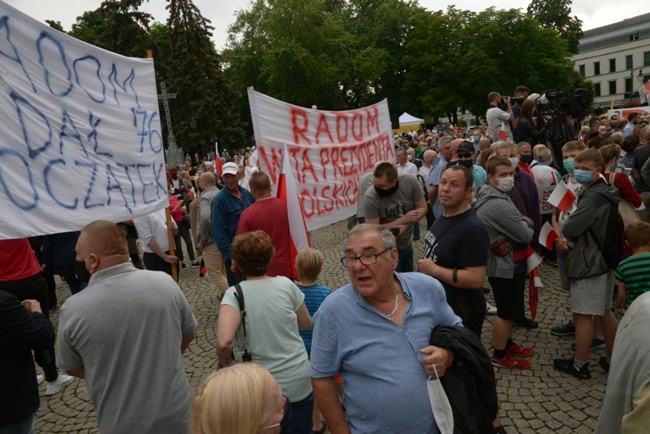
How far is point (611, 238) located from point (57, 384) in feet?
18.0

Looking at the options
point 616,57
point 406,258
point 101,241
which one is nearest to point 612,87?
point 616,57

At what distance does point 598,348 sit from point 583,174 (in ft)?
6.15

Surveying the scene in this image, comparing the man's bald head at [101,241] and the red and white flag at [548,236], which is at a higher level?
the man's bald head at [101,241]

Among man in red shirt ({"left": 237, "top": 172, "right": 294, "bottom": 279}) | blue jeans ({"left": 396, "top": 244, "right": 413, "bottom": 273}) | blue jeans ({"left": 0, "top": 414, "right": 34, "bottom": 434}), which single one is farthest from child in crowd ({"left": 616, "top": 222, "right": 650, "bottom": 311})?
blue jeans ({"left": 0, "top": 414, "right": 34, "bottom": 434})

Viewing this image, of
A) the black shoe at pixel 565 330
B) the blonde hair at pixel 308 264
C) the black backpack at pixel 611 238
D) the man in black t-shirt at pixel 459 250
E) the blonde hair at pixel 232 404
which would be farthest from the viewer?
the black shoe at pixel 565 330

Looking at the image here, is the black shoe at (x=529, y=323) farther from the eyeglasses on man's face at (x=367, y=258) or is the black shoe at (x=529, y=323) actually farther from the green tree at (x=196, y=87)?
the green tree at (x=196, y=87)

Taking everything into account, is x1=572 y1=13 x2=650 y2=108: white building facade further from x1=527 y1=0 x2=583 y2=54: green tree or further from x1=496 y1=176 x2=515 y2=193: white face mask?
x1=496 y1=176 x2=515 y2=193: white face mask

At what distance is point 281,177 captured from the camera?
14.1ft

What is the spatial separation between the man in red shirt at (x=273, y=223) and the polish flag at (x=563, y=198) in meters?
2.54

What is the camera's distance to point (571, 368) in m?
3.94

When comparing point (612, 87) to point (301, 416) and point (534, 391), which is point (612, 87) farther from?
point (301, 416)

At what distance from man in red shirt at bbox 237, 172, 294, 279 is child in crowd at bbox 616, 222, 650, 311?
272 cm

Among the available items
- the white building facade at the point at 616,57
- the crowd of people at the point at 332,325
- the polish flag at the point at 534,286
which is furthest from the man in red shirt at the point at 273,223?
the white building facade at the point at 616,57

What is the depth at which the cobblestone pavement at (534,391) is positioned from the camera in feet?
11.2
